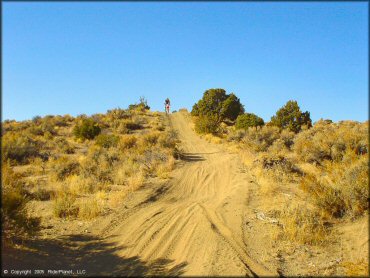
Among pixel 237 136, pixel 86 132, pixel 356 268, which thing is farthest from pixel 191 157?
pixel 356 268

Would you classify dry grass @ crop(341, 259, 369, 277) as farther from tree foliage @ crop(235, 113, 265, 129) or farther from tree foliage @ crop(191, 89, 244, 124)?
tree foliage @ crop(191, 89, 244, 124)

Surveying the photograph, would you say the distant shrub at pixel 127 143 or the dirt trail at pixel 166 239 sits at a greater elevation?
the distant shrub at pixel 127 143

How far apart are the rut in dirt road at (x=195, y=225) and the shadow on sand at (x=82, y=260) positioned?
278mm

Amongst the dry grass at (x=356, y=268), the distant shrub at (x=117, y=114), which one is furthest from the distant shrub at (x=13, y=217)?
the distant shrub at (x=117, y=114)

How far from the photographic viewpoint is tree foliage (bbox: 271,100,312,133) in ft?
87.6

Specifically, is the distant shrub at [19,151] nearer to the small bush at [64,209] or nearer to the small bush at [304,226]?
the small bush at [64,209]

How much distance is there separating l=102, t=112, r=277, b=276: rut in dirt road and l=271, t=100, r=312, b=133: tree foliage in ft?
43.3

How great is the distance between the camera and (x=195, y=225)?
909 centimetres

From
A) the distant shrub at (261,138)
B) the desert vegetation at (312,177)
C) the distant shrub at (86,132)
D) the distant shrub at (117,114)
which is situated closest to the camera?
the desert vegetation at (312,177)

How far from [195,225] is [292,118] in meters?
20.8

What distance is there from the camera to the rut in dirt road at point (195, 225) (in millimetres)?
7023

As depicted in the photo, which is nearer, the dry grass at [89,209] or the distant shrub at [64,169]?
the dry grass at [89,209]

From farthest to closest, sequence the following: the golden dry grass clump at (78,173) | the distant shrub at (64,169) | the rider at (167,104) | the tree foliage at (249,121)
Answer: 1. the rider at (167,104)
2. the tree foliage at (249,121)
3. the distant shrub at (64,169)
4. the golden dry grass clump at (78,173)

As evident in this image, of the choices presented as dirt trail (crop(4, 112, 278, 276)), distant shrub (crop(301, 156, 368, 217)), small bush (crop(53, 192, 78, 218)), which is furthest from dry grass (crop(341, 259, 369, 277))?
small bush (crop(53, 192, 78, 218))
